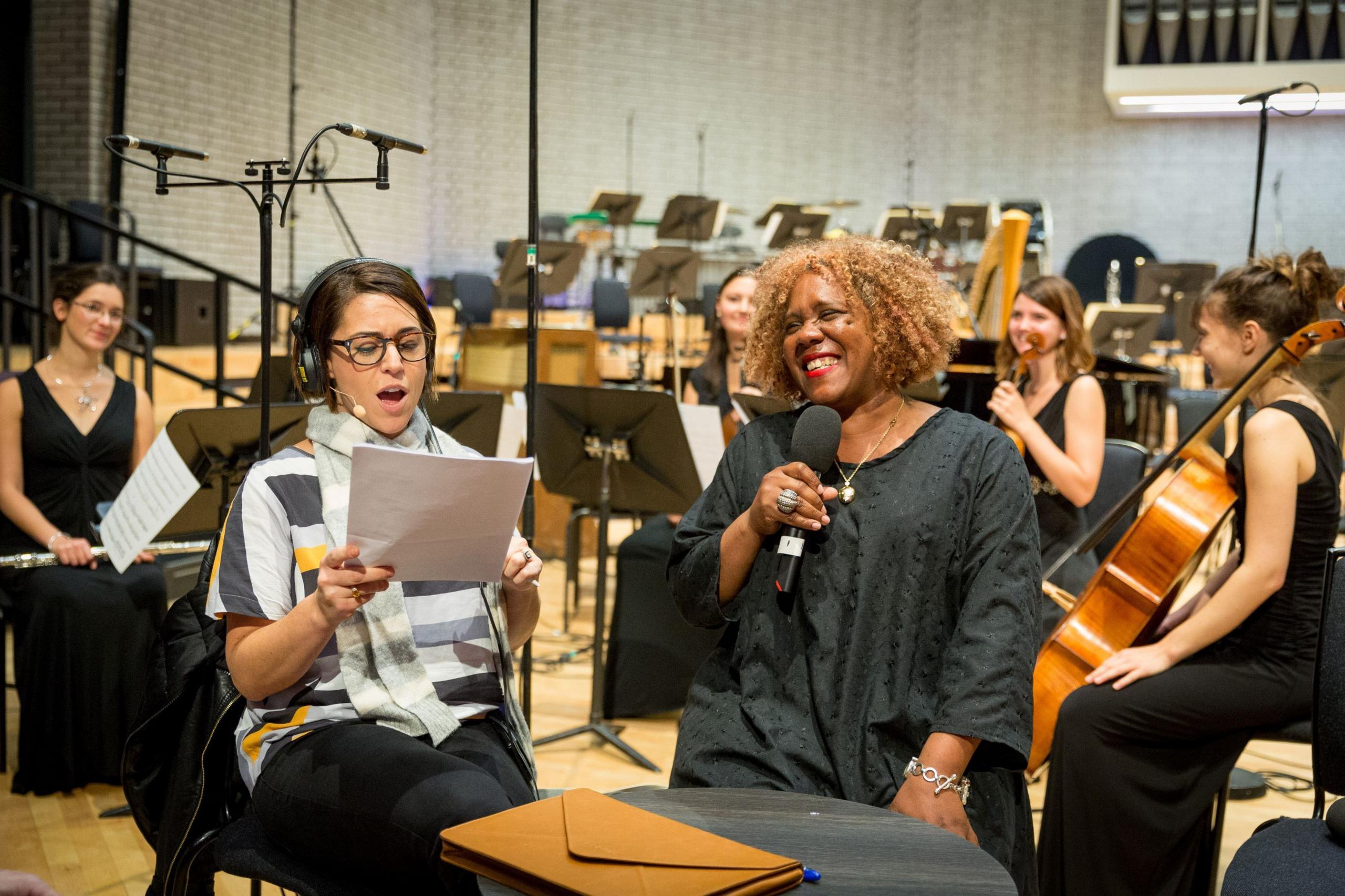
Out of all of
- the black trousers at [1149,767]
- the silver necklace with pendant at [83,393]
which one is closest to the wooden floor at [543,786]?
the black trousers at [1149,767]

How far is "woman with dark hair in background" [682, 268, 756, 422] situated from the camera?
13.8 feet

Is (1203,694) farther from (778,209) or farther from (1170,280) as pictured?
(778,209)

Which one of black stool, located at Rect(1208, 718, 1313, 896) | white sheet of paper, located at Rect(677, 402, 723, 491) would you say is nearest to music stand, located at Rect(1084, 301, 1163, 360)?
white sheet of paper, located at Rect(677, 402, 723, 491)

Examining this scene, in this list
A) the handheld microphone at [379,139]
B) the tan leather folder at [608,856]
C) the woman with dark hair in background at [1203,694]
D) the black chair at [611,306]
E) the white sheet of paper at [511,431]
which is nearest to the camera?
the tan leather folder at [608,856]

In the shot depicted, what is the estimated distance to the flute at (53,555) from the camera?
3295 mm

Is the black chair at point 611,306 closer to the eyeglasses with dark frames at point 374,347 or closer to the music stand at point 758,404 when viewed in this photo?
the music stand at point 758,404

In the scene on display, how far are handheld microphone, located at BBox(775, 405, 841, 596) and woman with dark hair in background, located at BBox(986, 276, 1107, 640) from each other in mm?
1832

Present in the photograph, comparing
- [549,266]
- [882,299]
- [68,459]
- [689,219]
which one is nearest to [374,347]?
[882,299]

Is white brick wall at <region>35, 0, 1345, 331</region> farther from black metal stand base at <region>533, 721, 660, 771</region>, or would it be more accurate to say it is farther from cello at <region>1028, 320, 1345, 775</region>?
cello at <region>1028, 320, 1345, 775</region>

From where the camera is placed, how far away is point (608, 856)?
1252 millimetres

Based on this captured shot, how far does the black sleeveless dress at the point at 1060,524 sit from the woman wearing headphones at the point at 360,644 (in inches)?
83.0

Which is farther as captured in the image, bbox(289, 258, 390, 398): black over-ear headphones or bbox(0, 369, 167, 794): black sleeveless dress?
bbox(0, 369, 167, 794): black sleeveless dress

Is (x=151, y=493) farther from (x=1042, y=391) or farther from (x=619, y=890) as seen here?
(x=1042, y=391)

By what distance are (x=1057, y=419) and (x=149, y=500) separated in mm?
2622
